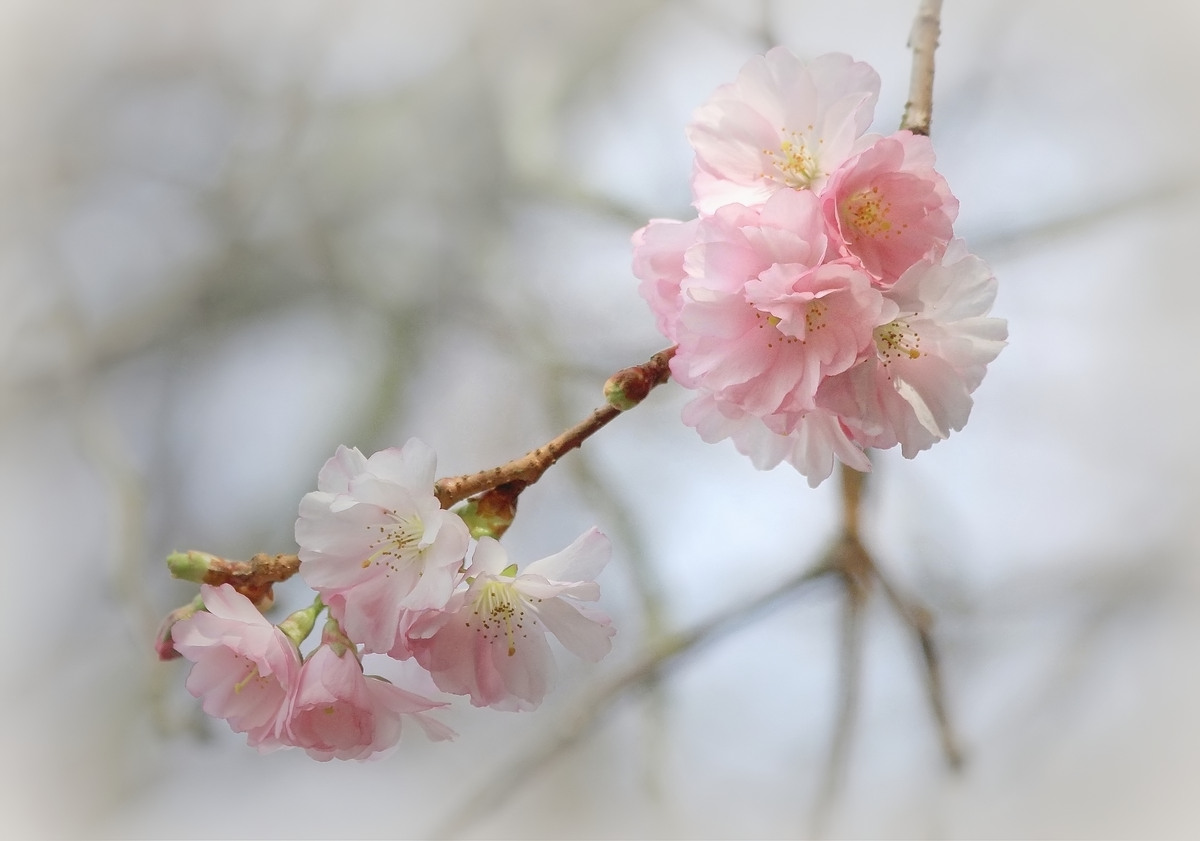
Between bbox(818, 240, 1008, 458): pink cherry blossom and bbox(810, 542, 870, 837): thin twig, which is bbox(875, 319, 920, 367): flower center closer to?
bbox(818, 240, 1008, 458): pink cherry blossom

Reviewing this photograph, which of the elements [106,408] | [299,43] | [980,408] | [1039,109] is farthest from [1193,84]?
[106,408]

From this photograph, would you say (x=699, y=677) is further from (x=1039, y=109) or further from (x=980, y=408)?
(x=1039, y=109)

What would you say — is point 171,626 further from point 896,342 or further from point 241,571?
point 896,342

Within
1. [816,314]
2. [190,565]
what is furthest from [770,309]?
[190,565]

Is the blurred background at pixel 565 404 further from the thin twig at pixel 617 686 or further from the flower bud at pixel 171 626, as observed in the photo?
the flower bud at pixel 171 626

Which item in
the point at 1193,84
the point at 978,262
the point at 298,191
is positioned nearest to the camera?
the point at 978,262
